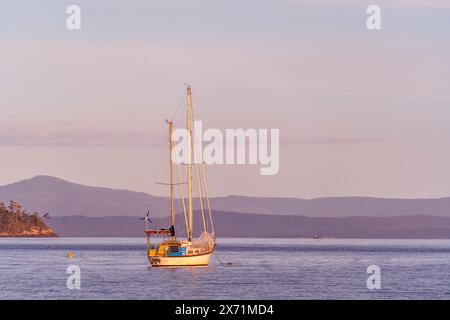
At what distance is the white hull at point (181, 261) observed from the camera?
12125cm

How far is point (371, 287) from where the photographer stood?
10150cm

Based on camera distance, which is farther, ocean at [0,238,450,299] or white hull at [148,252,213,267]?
white hull at [148,252,213,267]

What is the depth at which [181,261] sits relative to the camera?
121m

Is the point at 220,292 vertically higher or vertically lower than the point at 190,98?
lower

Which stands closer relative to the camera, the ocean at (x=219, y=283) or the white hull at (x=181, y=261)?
the ocean at (x=219, y=283)

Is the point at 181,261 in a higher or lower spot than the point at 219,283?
higher

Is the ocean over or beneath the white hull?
beneath

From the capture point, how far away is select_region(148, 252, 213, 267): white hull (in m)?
121

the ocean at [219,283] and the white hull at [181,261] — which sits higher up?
the white hull at [181,261]

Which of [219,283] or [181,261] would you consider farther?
[181,261]

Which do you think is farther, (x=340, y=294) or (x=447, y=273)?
(x=447, y=273)
